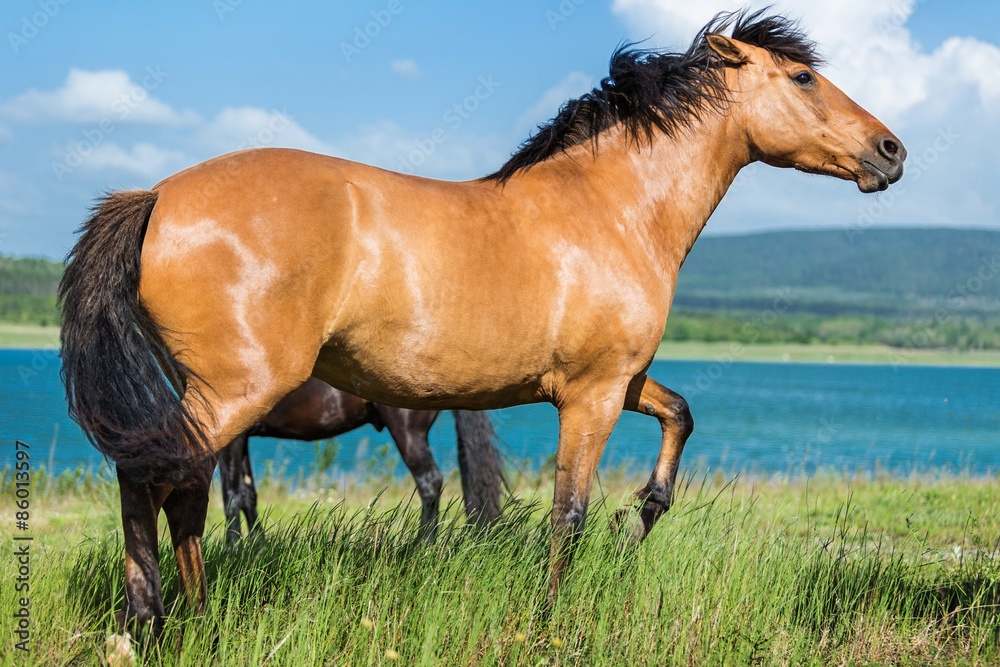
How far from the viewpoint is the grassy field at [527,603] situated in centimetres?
350

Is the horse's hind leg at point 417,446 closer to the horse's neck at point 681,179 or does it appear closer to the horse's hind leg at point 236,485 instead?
the horse's hind leg at point 236,485

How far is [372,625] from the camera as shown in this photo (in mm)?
3506

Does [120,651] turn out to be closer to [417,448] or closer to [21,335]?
[417,448]

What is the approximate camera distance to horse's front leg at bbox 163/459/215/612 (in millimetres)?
3594

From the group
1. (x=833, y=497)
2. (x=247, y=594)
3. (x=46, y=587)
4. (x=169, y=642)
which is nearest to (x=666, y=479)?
(x=247, y=594)

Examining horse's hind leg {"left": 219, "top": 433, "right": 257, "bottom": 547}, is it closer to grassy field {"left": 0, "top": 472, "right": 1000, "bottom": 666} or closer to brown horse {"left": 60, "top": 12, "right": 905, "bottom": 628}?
grassy field {"left": 0, "top": 472, "right": 1000, "bottom": 666}

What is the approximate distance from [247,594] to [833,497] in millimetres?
7645

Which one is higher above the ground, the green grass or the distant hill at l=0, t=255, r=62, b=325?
the distant hill at l=0, t=255, r=62, b=325

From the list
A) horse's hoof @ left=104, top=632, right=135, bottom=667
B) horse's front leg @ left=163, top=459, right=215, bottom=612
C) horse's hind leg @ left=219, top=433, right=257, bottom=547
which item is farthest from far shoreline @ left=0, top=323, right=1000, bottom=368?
horse's hoof @ left=104, top=632, right=135, bottom=667

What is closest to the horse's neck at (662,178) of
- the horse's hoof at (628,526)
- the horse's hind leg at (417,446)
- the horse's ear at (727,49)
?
the horse's ear at (727,49)

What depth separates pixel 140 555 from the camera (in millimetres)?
3467

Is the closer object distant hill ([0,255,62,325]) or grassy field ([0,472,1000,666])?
grassy field ([0,472,1000,666])

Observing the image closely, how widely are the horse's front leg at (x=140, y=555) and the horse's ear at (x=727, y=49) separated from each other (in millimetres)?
3456

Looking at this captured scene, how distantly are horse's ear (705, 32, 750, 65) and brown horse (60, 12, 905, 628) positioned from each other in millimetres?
10
